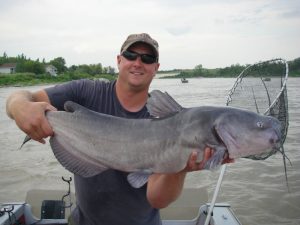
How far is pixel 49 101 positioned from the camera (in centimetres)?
335

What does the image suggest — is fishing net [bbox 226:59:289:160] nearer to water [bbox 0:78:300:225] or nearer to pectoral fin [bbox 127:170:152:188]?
pectoral fin [bbox 127:170:152:188]

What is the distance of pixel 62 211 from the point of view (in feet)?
15.7

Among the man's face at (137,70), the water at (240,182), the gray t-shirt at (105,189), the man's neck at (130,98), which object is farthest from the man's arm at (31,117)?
the water at (240,182)

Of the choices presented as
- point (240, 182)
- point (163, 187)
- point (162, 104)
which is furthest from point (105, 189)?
point (240, 182)

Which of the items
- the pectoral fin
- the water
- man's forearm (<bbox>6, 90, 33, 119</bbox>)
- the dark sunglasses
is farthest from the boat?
the water

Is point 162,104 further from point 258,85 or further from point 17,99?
point 258,85

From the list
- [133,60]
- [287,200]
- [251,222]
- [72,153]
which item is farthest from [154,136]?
[287,200]

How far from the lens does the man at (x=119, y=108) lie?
3.22m

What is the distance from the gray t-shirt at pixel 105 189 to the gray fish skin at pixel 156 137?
372 mm

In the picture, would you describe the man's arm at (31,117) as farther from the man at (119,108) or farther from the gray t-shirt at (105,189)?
the gray t-shirt at (105,189)

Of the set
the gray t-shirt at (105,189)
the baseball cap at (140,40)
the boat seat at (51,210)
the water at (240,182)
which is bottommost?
the water at (240,182)

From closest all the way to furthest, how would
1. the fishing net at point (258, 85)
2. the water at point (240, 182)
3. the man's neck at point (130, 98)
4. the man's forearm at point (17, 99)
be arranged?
the man's forearm at point (17, 99)
the man's neck at point (130, 98)
the fishing net at point (258, 85)
the water at point (240, 182)

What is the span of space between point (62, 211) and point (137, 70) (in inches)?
95.3

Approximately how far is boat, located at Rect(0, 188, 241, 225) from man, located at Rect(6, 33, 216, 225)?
120 cm
